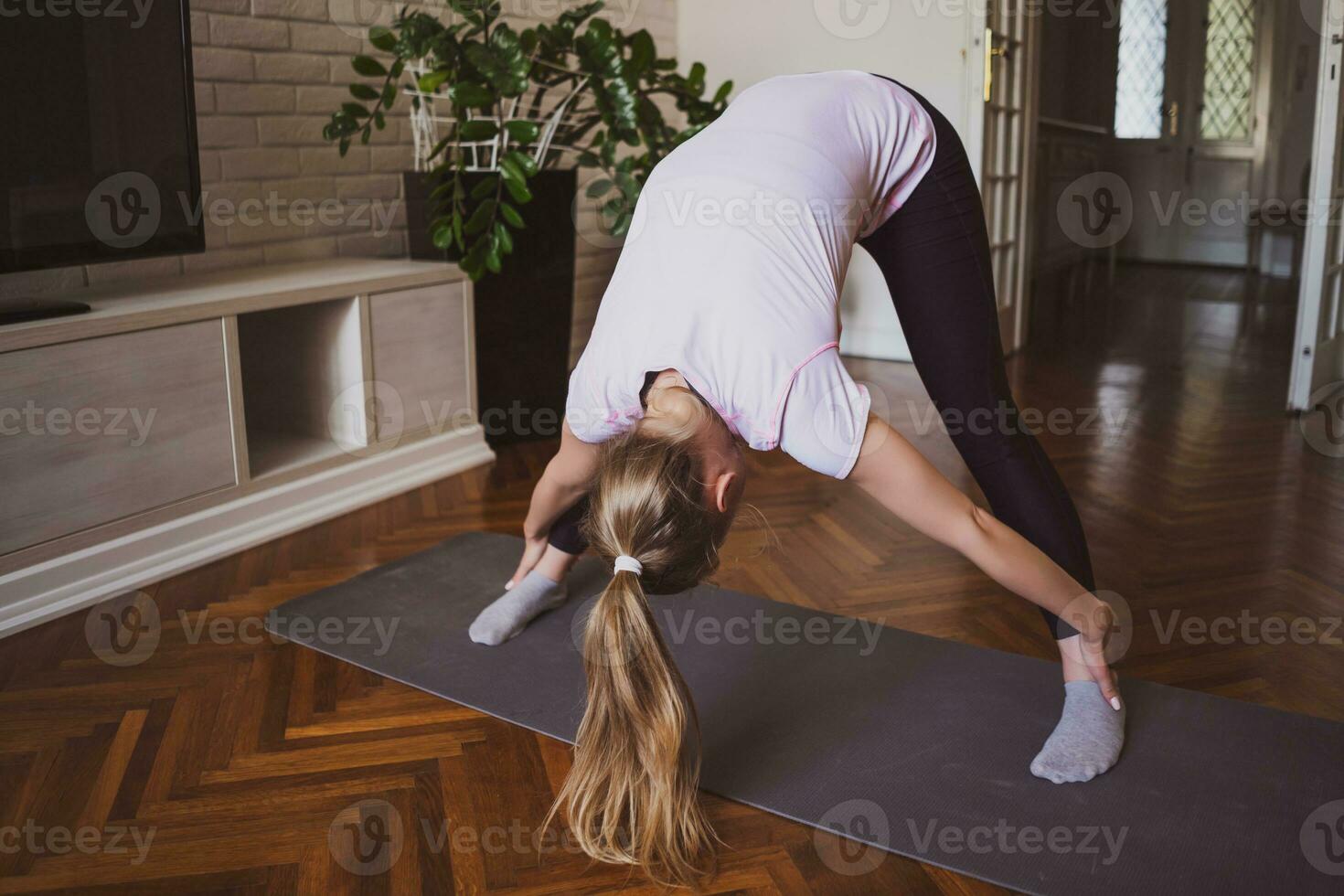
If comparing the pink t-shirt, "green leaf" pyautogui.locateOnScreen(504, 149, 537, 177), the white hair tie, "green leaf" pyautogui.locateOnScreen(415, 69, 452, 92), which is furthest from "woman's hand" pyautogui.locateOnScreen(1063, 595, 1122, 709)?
"green leaf" pyautogui.locateOnScreen(415, 69, 452, 92)

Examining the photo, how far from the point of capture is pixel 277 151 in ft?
10.5

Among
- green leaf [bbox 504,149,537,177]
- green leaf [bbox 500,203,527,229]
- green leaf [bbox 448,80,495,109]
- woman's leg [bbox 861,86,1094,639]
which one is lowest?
woman's leg [bbox 861,86,1094,639]

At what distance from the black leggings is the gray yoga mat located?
0.24 m

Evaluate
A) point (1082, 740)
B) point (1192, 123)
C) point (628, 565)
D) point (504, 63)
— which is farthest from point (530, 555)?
point (1192, 123)

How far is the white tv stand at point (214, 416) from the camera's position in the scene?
2.18 metres

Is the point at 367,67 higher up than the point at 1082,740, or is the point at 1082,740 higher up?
the point at 367,67

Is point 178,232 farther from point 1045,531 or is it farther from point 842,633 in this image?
point 1045,531

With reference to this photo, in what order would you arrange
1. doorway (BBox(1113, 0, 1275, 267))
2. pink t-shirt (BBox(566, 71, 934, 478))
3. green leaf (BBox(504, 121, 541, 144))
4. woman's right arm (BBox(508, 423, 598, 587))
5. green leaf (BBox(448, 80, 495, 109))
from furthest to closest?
doorway (BBox(1113, 0, 1275, 267)) → green leaf (BBox(504, 121, 541, 144)) → green leaf (BBox(448, 80, 495, 109)) → woman's right arm (BBox(508, 423, 598, 587)) → pink t-shirt (BBox(566, 71, 934, 478))

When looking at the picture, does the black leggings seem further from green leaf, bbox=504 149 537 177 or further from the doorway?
the doorway

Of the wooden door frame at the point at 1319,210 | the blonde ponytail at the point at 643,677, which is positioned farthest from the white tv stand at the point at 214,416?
the wooden door frame at the point at 1319,210

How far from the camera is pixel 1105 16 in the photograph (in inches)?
324

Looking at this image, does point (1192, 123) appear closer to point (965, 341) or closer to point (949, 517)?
point (965, 341)

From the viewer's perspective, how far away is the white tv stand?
218 centimetres

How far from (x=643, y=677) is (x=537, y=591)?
84 centimetres
